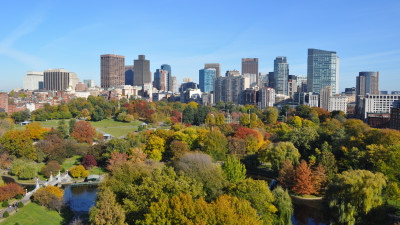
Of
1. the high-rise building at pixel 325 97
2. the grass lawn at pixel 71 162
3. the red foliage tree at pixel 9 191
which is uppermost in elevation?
the high-rise building at pixel 325 97

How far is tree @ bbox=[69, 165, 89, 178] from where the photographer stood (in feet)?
112

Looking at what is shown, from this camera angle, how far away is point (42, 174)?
114ft

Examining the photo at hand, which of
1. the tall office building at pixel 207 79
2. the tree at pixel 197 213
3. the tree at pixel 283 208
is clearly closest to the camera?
the tree at pixel 197 213

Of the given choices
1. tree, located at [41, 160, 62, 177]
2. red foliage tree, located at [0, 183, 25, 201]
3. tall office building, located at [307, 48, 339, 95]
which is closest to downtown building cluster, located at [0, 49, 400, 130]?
tall office building, located at [307, 48, 339, 95]

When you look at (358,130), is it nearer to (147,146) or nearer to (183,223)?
(147,146)

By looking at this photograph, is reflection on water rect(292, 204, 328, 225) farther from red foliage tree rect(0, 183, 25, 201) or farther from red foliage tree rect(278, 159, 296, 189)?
red foliage tree rect(0, 183, 25, 201)

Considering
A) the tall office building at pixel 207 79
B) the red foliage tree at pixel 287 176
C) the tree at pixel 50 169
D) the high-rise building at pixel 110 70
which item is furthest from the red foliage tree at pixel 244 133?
the high-rise building at pixel 110 70

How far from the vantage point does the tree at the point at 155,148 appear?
37703 millimetres

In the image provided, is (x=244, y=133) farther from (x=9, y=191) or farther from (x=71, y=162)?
(x=9, y=191)

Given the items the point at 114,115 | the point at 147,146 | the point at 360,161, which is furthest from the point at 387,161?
the point at 114,115

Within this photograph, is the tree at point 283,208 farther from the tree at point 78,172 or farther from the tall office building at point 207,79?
the tall office building at point 207,79

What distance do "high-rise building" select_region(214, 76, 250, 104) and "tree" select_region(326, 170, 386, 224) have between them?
96.3 m

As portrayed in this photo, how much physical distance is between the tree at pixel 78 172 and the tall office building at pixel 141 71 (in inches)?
6377

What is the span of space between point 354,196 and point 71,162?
98.5 ft
